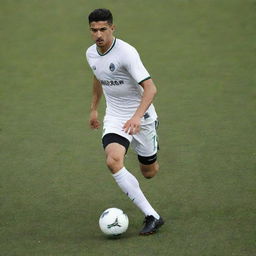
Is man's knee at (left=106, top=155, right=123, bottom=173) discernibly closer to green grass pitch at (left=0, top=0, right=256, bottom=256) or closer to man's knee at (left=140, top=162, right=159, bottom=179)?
green grass pitch at (left=0, top=0, right=256, bottom=256)

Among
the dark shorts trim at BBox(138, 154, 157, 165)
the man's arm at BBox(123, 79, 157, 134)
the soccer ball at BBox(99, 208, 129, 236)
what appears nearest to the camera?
the man's arm at BBox(123, 79, 157, 134)

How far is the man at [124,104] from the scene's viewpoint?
22.9ft

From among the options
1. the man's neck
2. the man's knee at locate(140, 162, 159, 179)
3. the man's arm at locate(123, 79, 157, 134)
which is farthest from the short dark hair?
the man's knee at locate(140, 162, 159, 179)

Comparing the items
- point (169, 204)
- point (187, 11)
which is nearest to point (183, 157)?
point (169, 204)

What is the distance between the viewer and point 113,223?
6934mm

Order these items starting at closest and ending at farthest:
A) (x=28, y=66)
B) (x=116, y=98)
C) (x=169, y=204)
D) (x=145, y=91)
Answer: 1. (x=145, y=91)
2. (x=116, y=98)
3. (x=169, y=204)
4. (x=28, y=66)

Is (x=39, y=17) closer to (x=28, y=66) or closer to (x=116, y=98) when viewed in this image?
(x=28, y=66)

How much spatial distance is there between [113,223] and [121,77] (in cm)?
148

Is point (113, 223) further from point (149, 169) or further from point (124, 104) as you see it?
point (124, 104)

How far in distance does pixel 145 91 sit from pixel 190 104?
567cm

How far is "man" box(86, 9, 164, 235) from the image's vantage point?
6.96m

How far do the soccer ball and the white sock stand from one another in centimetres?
23

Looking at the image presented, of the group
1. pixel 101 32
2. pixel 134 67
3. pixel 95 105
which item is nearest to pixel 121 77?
pixel 134 67

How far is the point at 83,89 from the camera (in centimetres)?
1371
